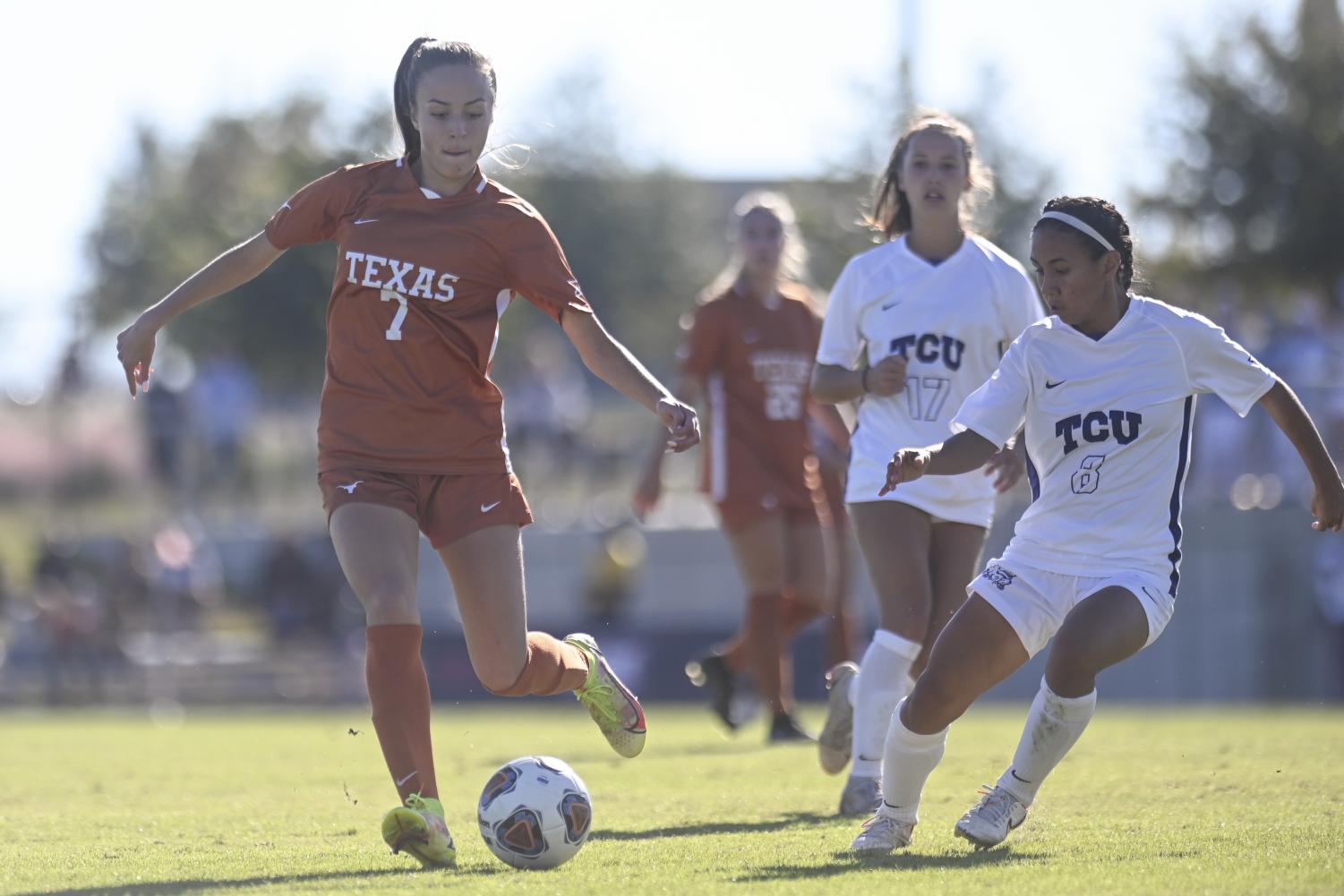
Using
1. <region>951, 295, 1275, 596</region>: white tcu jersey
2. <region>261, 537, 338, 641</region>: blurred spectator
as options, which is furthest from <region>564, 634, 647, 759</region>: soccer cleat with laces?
<region>261, 537, 338, 641</region>: blurred spectator

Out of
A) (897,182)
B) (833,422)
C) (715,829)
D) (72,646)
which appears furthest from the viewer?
(72,646)

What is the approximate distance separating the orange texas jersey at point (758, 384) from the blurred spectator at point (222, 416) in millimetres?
11977

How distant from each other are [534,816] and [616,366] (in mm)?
1346

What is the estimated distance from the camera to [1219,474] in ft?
56.0

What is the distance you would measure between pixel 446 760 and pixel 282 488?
42.4 feet

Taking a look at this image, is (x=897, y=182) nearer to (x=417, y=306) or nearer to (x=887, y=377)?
(x=887, y=377)

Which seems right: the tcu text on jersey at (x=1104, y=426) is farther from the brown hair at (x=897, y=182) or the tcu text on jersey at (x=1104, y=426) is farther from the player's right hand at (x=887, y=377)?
the brown hair at (x=897, y=182)

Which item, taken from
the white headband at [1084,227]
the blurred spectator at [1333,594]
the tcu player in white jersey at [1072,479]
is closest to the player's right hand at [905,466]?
the tcu player in white jersey at [1072,479]

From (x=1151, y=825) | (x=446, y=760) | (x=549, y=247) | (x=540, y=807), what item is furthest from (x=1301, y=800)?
(x=446, y=760)

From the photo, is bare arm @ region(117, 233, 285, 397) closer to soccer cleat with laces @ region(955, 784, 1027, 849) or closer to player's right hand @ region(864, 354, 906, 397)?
player's right hand @ region(864, 354, 906, 397)

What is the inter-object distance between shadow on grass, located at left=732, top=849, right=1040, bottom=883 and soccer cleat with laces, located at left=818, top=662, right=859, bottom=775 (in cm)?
157

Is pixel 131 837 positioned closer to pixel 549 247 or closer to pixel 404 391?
pixel 404 391

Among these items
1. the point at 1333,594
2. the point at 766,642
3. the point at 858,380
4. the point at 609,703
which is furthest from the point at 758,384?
A: the point at 1333,594

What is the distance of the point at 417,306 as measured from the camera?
558 cm
